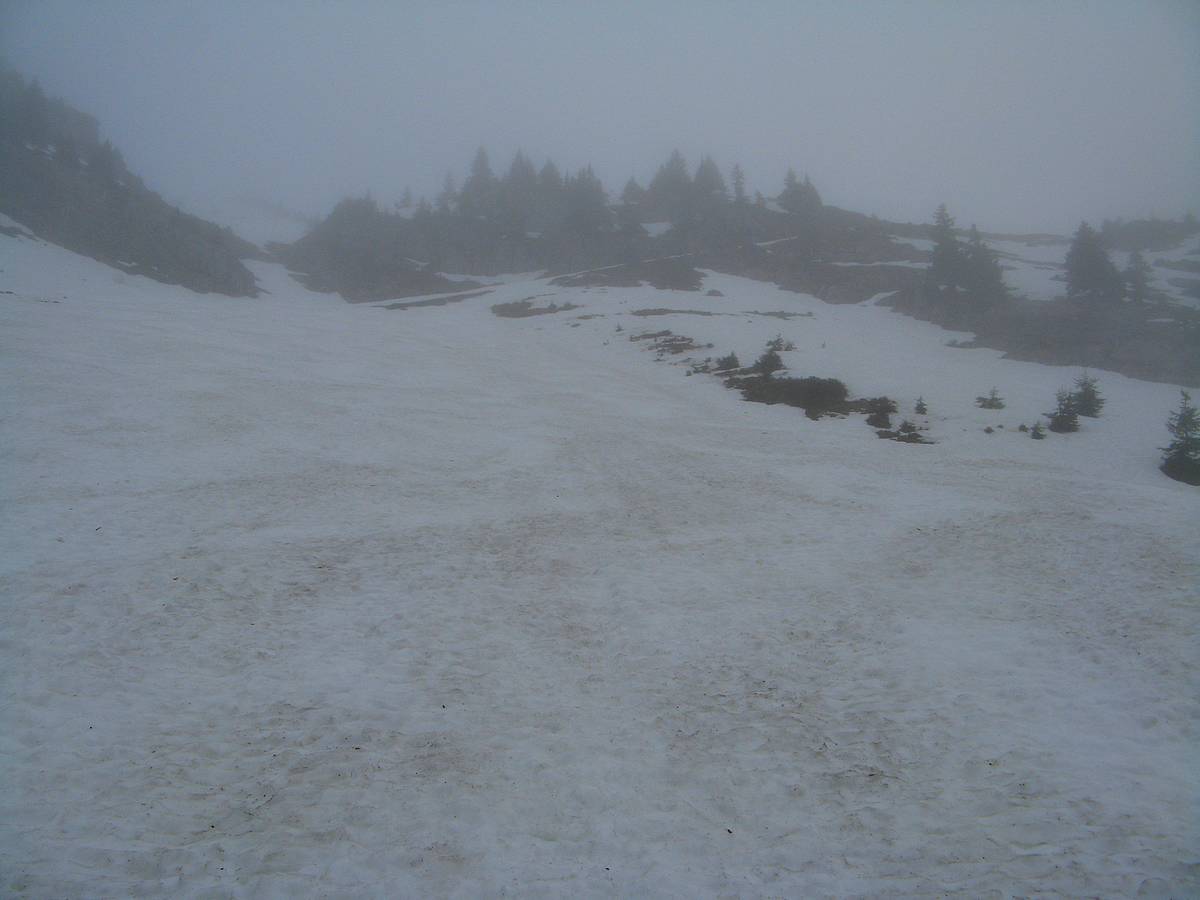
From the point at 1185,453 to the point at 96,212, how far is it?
10358 cm

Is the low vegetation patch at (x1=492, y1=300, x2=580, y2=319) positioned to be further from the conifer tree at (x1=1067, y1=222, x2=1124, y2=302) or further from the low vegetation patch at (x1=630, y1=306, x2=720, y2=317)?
the conifer tree at (x1=1067, y1=222, x2=1124, y2=302)

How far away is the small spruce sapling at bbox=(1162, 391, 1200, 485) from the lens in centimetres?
2055

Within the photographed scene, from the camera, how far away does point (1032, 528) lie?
14984 millimetres

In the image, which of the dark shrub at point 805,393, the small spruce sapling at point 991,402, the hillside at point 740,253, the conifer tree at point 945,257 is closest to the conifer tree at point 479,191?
the hillside at point 740,253

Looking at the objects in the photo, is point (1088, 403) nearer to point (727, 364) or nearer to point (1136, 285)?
point (727, 364)

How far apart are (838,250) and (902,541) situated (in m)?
77.8

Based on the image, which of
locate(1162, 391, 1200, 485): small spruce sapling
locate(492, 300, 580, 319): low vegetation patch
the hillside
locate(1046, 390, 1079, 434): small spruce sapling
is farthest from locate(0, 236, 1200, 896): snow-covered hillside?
the hillside

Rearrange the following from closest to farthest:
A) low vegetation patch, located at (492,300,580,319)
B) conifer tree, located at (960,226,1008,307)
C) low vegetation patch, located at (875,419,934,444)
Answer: low vegetation patch, located at (875,419,934,444), low vegetation patch, located at (492,300,580,319), conifer tree, located at (960,226,1008,307)

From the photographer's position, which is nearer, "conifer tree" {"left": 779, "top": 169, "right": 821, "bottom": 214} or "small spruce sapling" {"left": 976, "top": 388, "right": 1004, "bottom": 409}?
"small spruce sapling" {"left": 976, "top": 388, "right": 1004, "bottom": 409}

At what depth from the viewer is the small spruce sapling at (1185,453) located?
67.4ft

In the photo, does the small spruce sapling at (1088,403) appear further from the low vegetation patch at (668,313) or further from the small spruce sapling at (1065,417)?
the low vegetation patch at (668,313)

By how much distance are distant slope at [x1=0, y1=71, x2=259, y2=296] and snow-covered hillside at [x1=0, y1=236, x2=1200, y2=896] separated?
6027 cm

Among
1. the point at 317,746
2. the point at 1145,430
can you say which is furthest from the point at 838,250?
the point at 317,746

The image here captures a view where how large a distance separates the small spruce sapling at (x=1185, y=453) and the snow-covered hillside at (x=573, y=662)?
4.10 ft
